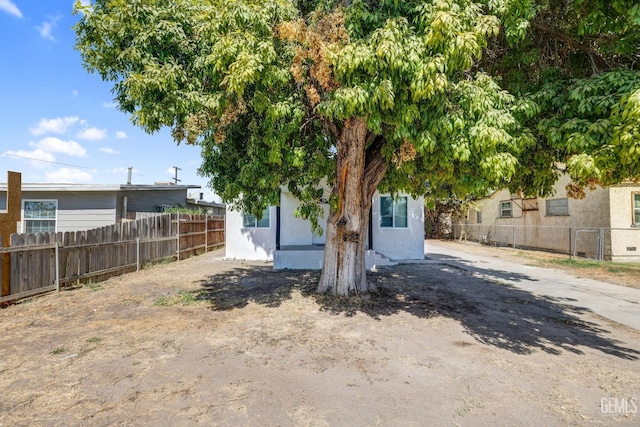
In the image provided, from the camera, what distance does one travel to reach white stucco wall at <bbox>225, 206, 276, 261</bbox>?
1387 centimetres

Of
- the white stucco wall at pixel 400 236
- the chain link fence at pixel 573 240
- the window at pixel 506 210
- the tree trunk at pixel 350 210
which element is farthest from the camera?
the window at pixel 506 210

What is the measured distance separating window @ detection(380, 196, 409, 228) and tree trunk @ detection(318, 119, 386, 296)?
20.7 feet

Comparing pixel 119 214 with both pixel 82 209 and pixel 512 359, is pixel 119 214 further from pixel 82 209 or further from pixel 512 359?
pixel 512 359

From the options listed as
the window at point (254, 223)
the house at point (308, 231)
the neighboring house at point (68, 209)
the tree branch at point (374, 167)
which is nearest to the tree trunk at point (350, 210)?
the tree branch at point (374, 167)

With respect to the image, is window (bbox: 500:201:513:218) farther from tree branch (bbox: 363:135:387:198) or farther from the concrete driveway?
tree branch (bbox: 363:135:387:198)

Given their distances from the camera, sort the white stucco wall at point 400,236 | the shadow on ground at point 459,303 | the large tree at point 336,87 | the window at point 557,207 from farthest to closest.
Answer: the window at point 557,207, the white stucco wall at point 400,236, the shadow on ground at point 459,303, the large tree at point 336,87

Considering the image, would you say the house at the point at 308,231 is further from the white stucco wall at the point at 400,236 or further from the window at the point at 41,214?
the window at the point at 41,214

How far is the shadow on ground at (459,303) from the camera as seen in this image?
5148 millimetres

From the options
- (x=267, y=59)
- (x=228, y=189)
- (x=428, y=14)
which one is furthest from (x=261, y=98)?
(x=428, y=14)

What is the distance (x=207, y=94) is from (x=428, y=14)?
3583mm

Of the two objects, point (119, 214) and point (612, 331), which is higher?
point (119, 214)

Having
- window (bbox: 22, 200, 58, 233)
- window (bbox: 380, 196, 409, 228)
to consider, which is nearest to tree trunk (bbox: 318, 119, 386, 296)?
window (bbox: 380, 196, 409, 228)

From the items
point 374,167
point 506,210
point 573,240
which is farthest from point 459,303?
point 506,210

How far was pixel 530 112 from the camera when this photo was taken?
4.56 meters
